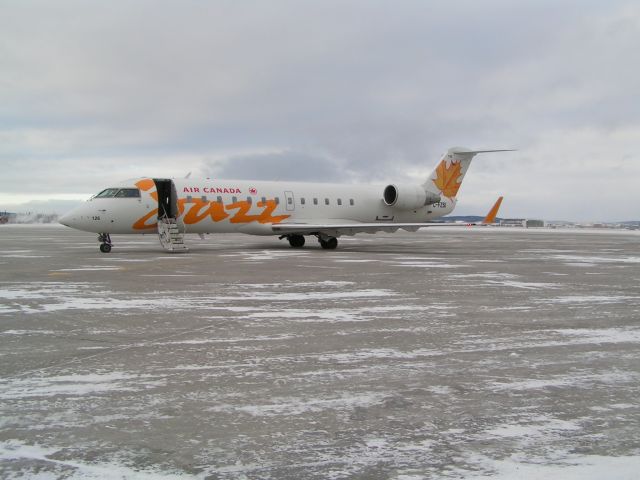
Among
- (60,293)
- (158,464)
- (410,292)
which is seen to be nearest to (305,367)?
(158,464)

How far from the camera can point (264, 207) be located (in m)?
23.7

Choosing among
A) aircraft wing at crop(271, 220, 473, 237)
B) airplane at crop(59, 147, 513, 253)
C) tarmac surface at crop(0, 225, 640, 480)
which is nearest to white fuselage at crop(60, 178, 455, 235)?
airplane at crop(59, 147, 513, 253)

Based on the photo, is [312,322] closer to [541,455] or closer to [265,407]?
[265,407]

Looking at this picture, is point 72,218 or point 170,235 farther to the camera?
point 170,235

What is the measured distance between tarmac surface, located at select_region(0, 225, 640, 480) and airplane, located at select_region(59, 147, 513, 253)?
11.6m

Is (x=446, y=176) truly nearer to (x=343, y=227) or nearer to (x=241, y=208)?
(x=343, y=227)

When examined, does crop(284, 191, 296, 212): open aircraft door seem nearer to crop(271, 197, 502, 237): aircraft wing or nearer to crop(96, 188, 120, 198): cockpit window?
crop(271, 197, 502, 237): aircraft wing

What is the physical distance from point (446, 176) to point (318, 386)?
84.5 ft

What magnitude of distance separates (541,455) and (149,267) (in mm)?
12519

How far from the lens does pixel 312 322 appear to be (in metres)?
7.01

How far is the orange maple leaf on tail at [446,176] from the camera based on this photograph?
28.9 meters

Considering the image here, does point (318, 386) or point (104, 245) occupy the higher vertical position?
point (104, 245)

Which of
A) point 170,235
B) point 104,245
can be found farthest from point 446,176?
point 104,245

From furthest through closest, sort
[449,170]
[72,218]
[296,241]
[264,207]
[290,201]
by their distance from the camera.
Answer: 1. [449,170]
2. [296,241]
3. [290,201]
4. [264,207]
5. [72,218]
